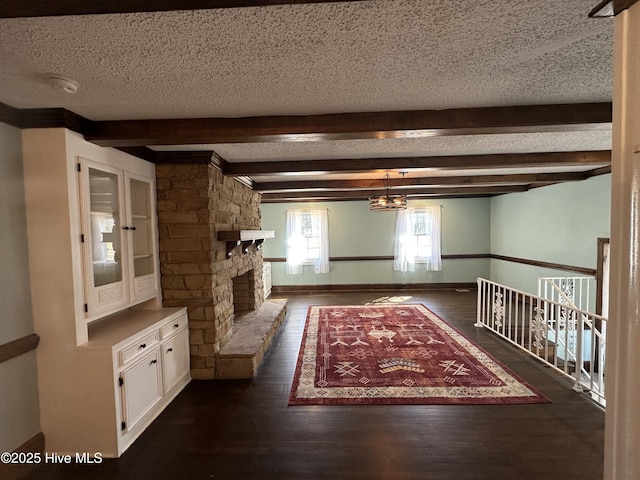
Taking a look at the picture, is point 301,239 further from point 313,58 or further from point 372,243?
point 313,58

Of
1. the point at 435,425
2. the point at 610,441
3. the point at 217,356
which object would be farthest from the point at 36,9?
the point at 435,425

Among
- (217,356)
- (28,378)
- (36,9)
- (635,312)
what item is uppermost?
(36,9)

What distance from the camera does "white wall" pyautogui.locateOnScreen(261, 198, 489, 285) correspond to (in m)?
7.85

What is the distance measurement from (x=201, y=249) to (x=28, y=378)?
63.7 inches

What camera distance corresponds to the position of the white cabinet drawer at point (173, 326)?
280cm

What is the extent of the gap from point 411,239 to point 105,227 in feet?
22.2

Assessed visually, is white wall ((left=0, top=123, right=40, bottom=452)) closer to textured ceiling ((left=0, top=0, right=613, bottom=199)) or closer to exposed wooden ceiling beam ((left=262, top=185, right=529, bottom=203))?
textured ceiling ((left=0, top=0, right=613, bottom=199))

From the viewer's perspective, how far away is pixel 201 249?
3.23 m

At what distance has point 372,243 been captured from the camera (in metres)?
7.95

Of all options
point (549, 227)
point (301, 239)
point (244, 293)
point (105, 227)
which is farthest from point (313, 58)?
point (301, 239)

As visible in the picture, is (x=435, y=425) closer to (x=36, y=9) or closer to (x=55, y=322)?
(x=55, y=322)

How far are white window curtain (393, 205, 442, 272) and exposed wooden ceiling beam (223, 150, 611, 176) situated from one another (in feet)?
13.6

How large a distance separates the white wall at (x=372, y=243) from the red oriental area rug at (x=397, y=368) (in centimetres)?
283

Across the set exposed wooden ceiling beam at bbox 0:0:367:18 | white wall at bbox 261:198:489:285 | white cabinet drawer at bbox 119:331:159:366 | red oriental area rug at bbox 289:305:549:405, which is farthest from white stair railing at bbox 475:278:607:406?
white cabinet drawer at bbox 119:331:159:366
